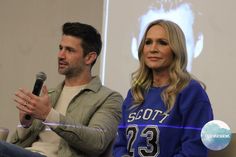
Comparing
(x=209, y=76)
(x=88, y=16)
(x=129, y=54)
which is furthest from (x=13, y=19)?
(x=209, y=76)

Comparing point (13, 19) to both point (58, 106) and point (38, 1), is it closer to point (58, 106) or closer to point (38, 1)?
point (38, 1)

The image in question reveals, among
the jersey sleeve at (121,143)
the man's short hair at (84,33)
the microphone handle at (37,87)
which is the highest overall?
the man's short hair at (84,33)

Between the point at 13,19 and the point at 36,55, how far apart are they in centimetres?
32

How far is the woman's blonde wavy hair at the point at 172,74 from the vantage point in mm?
1814

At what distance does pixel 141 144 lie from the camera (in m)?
1.80

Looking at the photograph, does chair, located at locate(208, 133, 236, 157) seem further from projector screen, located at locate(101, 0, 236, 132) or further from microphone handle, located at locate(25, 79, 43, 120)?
microphone handle, located at locate(25, 79, 43, 120)

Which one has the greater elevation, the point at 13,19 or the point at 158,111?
the point at 13,19

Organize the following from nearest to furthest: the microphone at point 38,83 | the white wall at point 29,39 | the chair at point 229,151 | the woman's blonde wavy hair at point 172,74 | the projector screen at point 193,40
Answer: the chair at point 229,151 → the woman's blonde wavy hair at point 172,74 → the microphone at point 38,83 → the projector screen at point 193,40 → the white wall at point 29,39

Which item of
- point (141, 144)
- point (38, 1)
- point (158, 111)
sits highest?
point (38, 1)

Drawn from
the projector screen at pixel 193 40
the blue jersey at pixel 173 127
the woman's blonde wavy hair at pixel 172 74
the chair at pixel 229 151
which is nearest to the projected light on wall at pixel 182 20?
the projector screen at pixel 193 40

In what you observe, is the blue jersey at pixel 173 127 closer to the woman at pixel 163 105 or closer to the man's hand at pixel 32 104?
the woman at pixel 163 105

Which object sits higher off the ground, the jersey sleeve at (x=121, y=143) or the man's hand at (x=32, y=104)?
the man's hand at (x=32, y=104)

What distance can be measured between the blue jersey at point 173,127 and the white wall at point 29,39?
132 centimetres

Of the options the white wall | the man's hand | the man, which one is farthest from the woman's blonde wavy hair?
the white wall
